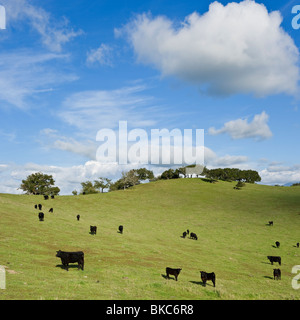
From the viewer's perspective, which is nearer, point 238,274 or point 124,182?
point 238,274

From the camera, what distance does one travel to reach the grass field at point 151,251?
54.3 ft

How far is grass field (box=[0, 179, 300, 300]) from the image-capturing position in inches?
652

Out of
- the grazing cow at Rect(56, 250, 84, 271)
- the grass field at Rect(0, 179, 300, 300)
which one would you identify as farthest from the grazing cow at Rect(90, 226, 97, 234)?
the grazing cow at Rect(56, 250, 84, 271)

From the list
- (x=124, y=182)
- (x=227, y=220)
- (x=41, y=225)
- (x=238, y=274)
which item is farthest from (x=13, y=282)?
(x=124, y=182)

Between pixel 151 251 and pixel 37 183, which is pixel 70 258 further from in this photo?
pixel 37 183

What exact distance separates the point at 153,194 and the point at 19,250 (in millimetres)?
75679

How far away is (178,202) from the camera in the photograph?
3369 inches

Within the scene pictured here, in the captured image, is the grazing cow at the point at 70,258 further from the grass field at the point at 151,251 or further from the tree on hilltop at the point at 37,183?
the tree on hilltop at the point at 37,183

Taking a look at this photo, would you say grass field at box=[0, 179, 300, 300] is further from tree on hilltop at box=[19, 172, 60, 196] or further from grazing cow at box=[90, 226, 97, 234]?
tree on hilltop at box=[19, 172, 60, 196]

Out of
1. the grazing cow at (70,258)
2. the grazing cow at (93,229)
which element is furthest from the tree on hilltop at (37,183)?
the grazing cow at (70,258)

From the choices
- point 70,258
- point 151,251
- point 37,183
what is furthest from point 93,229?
point 37,183

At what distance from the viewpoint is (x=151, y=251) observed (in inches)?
1260
